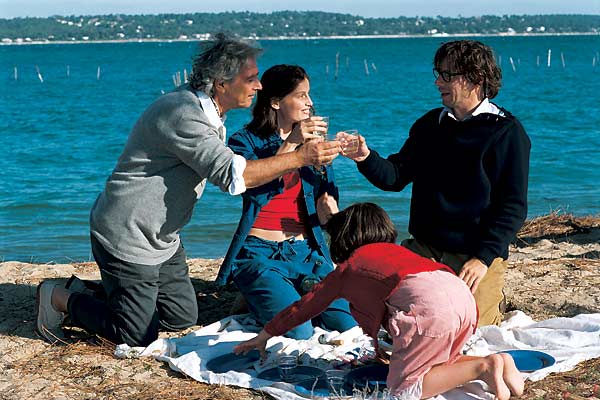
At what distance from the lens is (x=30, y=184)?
1664 cm

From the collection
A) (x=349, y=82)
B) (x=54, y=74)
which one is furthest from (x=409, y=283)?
(x=54, y=74)

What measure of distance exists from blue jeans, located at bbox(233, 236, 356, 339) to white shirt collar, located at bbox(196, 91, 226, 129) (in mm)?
955

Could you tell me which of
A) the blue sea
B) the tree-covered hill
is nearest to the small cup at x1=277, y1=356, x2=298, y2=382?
the blue sea

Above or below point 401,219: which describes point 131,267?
above

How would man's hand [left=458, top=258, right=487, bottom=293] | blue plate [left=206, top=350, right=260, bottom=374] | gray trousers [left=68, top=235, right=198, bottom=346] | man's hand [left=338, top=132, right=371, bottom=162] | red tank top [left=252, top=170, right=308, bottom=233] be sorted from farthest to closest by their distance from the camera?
red tank top [left=252, top=170, right=308, bottom=233] < man's hand [left=338, top=132, right=371, bottom=162] < gray trousers [left=68, top=235, right=198, bottom=346] < man's hand [left=458, top=258, right=487, bottom=293] < blue plate [left=206, top=350, right=260, bottom=374]

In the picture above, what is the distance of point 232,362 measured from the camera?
16.6 feet

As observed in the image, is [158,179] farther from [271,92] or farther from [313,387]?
[313,387]

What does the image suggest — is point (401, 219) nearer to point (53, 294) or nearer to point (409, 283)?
point (53, 294)

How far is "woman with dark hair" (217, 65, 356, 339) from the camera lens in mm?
5750

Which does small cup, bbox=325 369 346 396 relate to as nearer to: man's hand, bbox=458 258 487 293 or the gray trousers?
man's hand, bbox=458 258 487 293

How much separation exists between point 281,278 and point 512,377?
73.1 inches

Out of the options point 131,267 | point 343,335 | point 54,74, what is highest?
point 131,267

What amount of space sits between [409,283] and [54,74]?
73.0 m

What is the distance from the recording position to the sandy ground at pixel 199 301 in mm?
4773
